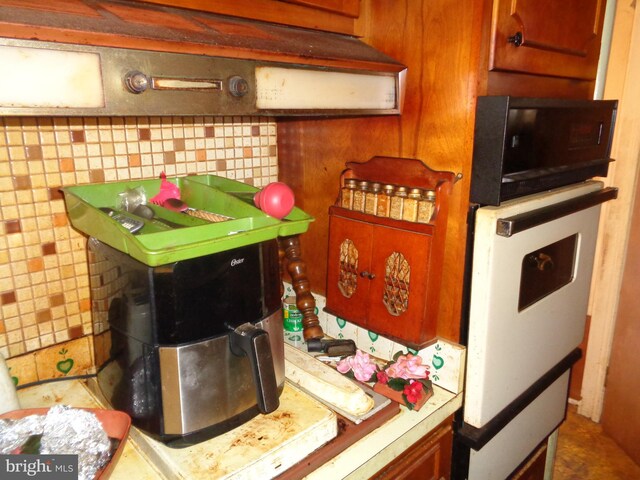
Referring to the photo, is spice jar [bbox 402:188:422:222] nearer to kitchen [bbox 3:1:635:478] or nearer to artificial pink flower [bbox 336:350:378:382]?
kitchen [bbox 3:1:635:478]

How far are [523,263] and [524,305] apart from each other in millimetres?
118


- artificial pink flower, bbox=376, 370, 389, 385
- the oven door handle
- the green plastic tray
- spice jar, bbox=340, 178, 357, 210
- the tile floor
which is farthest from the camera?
the tile floor

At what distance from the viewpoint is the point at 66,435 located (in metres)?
0.77

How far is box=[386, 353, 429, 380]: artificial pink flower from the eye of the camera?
1.01 metres

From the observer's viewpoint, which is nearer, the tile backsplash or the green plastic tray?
the green plastic tray

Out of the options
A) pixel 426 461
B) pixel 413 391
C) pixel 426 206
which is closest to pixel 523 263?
pixel 426 206

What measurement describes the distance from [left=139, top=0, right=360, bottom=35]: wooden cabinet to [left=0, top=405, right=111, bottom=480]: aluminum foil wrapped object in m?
0.71

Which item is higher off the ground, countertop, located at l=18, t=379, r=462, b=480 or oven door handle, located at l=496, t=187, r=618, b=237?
oven door handle, located at l=496, t=187, r=618, b=237

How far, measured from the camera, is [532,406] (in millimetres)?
1293

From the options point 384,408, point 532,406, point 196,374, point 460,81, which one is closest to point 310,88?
point 460,81

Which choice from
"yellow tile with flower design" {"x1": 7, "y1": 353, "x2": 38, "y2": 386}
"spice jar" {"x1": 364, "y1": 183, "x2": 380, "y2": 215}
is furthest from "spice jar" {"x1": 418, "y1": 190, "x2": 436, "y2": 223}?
"yellow tile with flower design" {"x1": 7, "y1": 353, "x2": 38, "y2": 386}

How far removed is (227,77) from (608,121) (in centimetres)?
109

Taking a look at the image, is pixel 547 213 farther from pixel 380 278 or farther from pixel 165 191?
pixel 165 191

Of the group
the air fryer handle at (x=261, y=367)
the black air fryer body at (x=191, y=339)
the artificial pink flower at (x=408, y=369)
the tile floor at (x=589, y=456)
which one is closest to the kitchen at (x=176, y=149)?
the artificial pink flower at (x=408, y=369)
